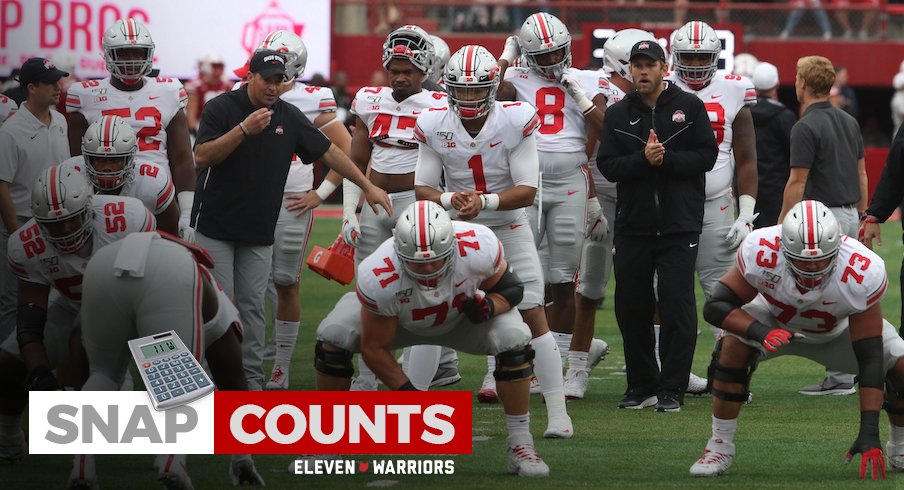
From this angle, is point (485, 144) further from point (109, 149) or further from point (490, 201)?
point (109, 149)

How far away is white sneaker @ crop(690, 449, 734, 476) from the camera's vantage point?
18.8 feet

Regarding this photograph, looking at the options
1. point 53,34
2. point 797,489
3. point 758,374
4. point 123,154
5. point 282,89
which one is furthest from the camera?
point 53,34

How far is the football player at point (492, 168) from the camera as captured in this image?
659cm

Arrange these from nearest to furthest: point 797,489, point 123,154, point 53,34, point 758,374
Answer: point 797,489, point 123,154, point 758,374, point 53,34

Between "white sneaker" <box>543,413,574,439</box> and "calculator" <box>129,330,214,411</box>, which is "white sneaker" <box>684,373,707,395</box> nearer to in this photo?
"white sneaker" <box>543,413,574,439</box>

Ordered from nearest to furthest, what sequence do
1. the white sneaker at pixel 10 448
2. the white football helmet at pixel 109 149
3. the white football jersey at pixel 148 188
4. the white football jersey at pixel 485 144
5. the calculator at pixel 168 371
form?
the calculator at pixel 168 371 → the white sneaker at pixel 10 448 → the white football helmet at pixel 109 149 → the white football jersey at pixel 148 188 → the white football jersey at pixel 485 144

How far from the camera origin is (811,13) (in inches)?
859

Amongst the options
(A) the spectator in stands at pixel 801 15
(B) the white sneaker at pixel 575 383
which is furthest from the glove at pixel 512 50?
(A) the spectator in stands at pixel 801 15

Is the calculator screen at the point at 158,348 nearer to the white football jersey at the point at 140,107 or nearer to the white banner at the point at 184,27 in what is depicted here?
the white football jersey at the point at 140,107

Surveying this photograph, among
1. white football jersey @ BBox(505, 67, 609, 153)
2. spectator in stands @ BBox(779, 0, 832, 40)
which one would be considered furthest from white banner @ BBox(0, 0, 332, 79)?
white football jersey @ BBox(505, 67, 609, 153)

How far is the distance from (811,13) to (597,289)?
1518 cm

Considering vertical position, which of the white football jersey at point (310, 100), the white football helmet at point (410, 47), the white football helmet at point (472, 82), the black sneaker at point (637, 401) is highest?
the white football helmet at point (410, 47)

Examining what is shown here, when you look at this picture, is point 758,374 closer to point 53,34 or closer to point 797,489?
point 797,489

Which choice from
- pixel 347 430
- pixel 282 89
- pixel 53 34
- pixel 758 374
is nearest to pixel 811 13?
pixel 53 34
